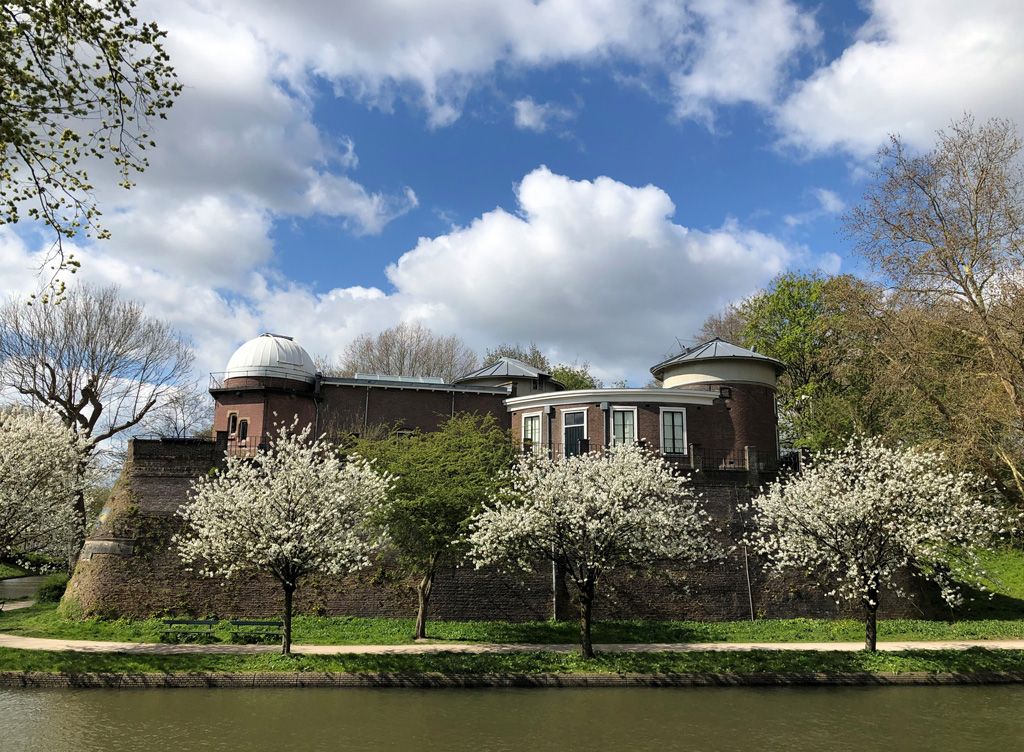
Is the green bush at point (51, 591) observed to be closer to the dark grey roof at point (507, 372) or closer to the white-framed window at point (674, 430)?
the dark grey roof at point (507, 372)

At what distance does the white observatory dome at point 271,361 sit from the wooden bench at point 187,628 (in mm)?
13494

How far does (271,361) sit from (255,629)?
14.6m

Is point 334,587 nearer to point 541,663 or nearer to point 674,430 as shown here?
point 541,663

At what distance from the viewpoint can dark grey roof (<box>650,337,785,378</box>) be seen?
117 ft

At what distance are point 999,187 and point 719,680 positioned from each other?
18.0 m

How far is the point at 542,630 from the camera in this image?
26.0m

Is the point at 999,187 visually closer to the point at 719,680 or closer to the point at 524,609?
the point at 719,680

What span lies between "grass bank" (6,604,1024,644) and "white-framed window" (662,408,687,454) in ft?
27.9

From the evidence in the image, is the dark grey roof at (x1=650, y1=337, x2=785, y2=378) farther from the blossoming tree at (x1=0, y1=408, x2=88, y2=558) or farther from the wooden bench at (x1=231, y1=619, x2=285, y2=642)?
the blossoming tree at (x1=0, y1=408, x2=88, y2=558)

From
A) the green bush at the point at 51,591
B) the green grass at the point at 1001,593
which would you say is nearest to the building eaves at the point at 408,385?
the green bush at the point at 51,591

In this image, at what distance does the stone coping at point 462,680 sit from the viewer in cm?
1805

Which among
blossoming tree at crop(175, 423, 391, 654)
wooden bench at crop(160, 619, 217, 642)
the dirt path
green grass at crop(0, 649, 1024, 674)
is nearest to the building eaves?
wooden bench at crop(160, 619, 217, 642)

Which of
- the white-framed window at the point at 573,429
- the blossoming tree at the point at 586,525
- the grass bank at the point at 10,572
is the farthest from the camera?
the grass bank at the point at 10,572

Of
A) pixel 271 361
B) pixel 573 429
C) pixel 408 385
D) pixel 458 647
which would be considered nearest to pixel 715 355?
pixel 573 429
